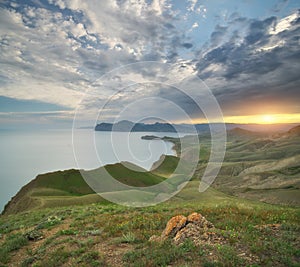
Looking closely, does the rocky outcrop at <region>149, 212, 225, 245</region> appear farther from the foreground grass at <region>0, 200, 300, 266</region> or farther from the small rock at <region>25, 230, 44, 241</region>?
the small rock at <region>25, 230, 44, 241</region>

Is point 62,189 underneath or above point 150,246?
underneath

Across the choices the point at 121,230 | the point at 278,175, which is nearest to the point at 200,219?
the point at 121,230

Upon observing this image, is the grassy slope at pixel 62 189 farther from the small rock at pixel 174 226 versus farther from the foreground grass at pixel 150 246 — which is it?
the small rock at pixel 174 226

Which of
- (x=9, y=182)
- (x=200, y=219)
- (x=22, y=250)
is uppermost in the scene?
(x=200, y=219)

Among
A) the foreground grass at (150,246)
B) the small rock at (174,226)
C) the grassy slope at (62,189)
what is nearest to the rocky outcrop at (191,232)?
the small rock at (174,226)

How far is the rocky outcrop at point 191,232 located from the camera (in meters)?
8.45

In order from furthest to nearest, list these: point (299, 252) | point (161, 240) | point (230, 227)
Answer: point (230, 227)
point (161, 240)
point (299, 252)

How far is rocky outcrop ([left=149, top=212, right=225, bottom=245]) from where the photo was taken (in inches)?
333

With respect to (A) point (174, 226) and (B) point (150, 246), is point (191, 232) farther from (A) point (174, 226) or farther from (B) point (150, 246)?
(B) point (150, 246)

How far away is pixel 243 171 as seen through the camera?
169 metres

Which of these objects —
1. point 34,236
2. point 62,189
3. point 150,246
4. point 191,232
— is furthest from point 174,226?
point 62,189

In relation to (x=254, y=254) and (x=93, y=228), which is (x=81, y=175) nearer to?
(x=93, y=228)

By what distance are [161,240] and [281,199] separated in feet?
315

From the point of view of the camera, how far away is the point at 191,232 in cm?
890
